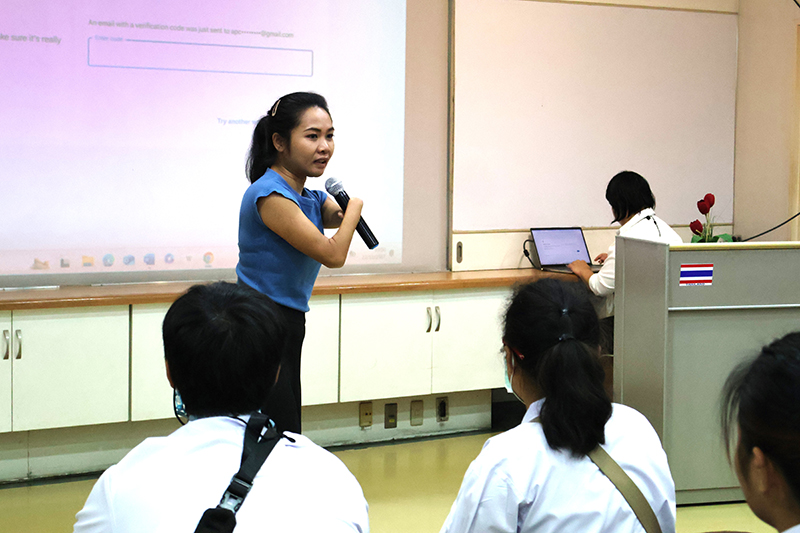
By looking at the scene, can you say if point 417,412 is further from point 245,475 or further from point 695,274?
point 245,475

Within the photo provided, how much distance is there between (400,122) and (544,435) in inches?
114

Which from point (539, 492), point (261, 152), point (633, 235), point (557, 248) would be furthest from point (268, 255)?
point (557, 248)

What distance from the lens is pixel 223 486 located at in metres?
0.93

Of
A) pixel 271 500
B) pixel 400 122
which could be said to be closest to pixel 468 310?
pixel 400 122

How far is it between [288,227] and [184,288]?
5.16 feet

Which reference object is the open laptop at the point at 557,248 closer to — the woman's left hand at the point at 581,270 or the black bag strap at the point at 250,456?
the woman's left hand at the point at 581,270

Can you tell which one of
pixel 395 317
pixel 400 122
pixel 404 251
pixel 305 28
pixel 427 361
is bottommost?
pixel 427 361

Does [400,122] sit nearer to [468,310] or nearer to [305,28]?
[305,28]

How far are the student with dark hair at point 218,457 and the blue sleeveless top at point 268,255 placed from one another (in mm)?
825

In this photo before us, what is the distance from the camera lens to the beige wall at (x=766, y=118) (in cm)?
435

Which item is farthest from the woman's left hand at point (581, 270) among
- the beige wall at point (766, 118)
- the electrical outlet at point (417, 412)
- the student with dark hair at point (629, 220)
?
the beige wall at point (766, 118)

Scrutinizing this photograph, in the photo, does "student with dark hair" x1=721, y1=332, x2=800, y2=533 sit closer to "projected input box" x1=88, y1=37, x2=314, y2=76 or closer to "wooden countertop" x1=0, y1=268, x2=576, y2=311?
"wooden countertop" x1=0, y1=268, x2=576, y2=311

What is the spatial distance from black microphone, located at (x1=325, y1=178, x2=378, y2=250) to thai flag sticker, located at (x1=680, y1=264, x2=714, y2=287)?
4.09 feet

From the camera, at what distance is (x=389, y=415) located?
3.84 metres
